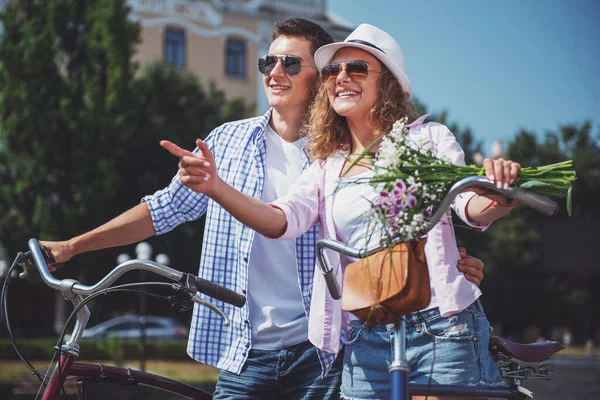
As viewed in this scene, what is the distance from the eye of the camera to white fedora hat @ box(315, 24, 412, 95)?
3.14m

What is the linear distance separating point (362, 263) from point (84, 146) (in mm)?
25043

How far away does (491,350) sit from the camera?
9.61ft

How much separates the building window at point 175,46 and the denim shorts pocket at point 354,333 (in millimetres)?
31415

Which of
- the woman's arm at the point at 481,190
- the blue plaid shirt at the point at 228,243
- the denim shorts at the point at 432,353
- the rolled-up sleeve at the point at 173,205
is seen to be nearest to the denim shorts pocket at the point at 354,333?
the denim shorts at the point at 432,353

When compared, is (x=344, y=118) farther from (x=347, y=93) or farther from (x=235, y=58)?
(x=235, y=58)

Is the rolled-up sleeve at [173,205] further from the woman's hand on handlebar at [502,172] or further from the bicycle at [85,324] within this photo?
the woman's hand on handlebar at [502,172]

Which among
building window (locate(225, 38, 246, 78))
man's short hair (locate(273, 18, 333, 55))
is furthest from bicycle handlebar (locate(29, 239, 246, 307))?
building window (locate(225, 38, 246, 78))

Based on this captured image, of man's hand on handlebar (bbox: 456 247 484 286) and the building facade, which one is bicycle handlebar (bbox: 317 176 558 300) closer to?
man's hand on handlebar (bbox: 456 247 484 286)

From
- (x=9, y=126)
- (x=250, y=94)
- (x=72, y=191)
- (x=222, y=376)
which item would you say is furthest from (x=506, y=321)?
(x=222, y=376)

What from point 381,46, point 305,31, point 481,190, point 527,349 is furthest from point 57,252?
point 527,349

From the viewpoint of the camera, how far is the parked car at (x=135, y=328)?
29.1m

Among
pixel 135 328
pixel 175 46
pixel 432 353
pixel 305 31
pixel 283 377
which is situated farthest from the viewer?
pixel 175 46

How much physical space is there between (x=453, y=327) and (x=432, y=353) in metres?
0.11

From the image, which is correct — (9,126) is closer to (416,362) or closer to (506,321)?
(506,321)
